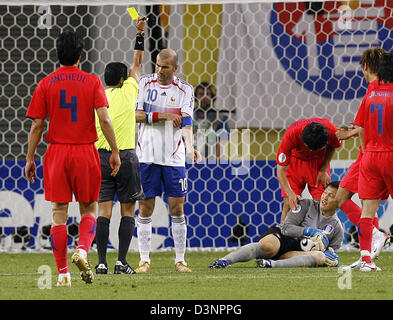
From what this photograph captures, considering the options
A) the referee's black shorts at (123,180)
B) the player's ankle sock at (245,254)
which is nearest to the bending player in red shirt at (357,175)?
the player's ankle sock at (245,254)

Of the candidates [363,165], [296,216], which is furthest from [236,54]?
[363,165]

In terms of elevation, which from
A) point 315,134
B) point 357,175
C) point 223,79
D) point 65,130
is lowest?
point 357,175

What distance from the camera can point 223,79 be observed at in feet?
31.4

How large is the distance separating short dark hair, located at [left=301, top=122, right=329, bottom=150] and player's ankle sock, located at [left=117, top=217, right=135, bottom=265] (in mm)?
1692

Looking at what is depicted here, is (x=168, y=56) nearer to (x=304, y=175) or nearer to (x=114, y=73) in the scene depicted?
(x=114, y=73)

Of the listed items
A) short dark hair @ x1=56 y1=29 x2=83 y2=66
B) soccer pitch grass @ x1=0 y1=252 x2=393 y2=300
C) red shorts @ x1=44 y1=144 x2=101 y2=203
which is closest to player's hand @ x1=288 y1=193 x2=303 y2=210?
soccer pitch grass @ x1=0 y1=252 x2=393 y2=300

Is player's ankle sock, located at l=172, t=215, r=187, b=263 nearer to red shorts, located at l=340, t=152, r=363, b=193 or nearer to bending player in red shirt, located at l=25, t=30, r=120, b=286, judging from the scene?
red shorts, located at l=340, t=152, r=363, b=193

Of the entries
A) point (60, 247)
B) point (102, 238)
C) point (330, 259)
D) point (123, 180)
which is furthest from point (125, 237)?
point (330, 259)

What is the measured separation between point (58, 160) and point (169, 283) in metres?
1.03

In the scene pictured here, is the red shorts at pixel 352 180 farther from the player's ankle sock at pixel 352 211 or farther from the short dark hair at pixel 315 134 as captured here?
the player's ankle sock at pixel 352 211

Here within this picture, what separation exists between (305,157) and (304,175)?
19 cm

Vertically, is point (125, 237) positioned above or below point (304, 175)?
below

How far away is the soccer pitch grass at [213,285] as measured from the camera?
507cm

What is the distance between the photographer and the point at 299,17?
376 inches
